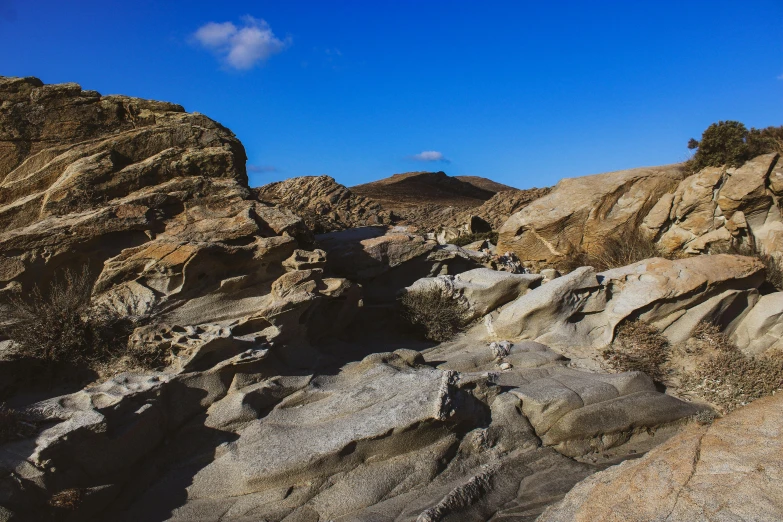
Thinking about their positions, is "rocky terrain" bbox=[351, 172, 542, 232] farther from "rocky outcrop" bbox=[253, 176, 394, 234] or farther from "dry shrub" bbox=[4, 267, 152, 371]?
"dry shrub" bbox=[4, 267, 152, 371]

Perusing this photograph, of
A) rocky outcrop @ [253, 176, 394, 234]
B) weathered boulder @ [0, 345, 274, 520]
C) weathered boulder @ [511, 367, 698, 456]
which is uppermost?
rocky outcrop @ [253, 176, 394, 234]


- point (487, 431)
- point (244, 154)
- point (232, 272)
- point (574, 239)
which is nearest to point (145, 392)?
point (232, 272)

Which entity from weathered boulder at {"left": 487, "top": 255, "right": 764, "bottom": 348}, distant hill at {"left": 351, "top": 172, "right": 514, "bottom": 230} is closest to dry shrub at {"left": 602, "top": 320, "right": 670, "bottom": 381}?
weathered boulder at {"left": 487, "top": 255, "right": 764, "bottom": 348}

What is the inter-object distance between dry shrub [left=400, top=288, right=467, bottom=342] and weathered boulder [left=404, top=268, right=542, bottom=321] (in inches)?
4.1

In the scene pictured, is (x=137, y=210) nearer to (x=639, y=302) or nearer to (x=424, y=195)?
(x=639, y=302)

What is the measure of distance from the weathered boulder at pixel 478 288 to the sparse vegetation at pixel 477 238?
267 inches

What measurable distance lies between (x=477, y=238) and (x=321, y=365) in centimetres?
1151

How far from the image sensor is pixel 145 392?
725 centimetres

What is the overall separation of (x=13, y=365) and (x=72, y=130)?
4441 mm

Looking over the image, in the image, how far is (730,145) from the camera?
15.1 metres

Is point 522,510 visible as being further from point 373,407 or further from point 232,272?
point 232,272

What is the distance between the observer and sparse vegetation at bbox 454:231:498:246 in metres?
19.0

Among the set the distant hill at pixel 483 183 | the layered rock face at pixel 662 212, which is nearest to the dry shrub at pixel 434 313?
the layered rock face at pixel 662 212

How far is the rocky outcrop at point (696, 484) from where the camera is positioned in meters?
5.45
